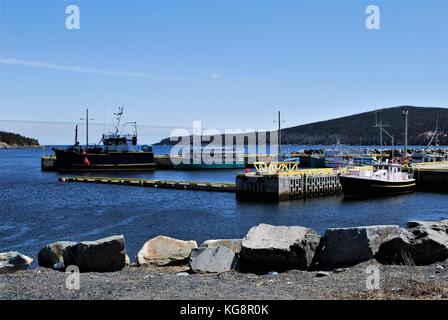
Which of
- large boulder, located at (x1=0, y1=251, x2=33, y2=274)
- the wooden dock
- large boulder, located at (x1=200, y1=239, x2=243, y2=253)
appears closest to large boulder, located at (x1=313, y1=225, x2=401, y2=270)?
large boulder, located at (x1=200, y1=239, x2=243, y2=253)

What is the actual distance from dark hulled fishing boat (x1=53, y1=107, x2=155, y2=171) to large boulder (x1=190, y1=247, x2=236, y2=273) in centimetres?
8087

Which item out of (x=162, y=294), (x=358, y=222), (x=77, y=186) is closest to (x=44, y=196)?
A: (x=77, y=186)

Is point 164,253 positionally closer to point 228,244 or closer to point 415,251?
point 228,244

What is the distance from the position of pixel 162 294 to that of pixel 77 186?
56954mm

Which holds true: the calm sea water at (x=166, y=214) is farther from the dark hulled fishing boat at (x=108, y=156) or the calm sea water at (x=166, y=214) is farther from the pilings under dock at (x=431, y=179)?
the dark hulled fishing boat at (x=108, y=156)

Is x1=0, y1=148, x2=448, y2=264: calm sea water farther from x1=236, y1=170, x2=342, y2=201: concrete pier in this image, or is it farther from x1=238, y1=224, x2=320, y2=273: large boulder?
x1=238, y1=224, x2=320, y2=273: large boulder

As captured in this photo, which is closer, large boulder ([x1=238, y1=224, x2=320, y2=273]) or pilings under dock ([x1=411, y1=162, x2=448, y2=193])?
large boulder ([x1=238, y1=224, x2=320, y2=273])

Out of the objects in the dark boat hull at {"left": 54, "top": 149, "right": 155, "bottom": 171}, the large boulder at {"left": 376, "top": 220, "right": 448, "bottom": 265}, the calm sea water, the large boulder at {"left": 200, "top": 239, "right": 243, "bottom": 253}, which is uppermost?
the dark boat hull at {"left": 54, "top": 149, "right": 155, "bottom": 171}

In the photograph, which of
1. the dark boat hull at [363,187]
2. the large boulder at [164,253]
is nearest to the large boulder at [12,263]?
the large boulder at [164,253]

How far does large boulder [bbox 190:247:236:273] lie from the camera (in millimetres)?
14836

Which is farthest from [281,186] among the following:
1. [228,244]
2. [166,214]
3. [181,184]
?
[228,244]

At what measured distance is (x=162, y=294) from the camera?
447 inches
